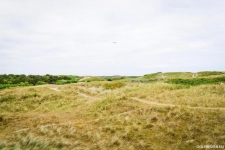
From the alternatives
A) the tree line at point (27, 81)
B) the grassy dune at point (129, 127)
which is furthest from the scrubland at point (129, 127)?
the tree line at point (27, 81)

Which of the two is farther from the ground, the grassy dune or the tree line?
the tree line

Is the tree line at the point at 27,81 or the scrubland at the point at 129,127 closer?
the scrubland at the point at 129,127

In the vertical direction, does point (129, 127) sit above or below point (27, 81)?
below

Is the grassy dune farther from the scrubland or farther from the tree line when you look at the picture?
the tree line

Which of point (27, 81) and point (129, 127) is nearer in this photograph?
point (129, 127)

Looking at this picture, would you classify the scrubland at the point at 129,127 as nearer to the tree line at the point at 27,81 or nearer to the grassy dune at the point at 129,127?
the grassy dune at the point at 129,127

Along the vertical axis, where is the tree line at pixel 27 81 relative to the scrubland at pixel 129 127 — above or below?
above

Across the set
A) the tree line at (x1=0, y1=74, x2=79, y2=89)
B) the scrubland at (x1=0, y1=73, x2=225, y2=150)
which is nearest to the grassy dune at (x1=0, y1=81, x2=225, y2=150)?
the scrubland at (x1=0, y1=73, x2=225, y2=150)

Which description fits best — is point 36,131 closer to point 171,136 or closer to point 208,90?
point 171,136

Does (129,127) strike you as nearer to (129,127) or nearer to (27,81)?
(129,127)

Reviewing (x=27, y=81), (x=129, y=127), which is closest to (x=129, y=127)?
(x=129, y=127)

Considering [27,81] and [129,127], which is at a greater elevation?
[27,81]

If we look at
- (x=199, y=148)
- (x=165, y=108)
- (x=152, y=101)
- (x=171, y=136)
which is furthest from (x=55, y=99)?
(x=199, y=148)

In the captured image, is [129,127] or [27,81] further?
[27,81]
